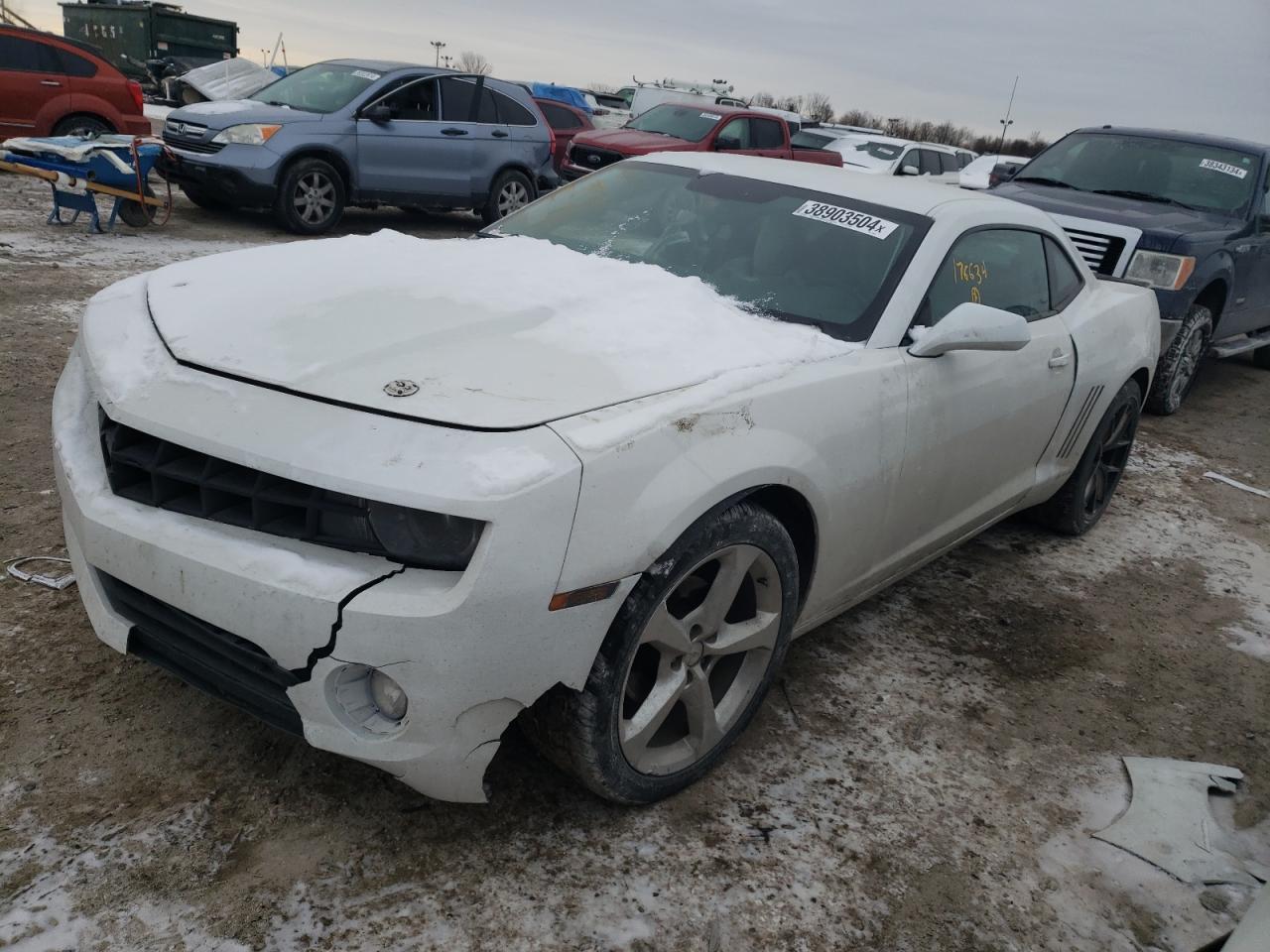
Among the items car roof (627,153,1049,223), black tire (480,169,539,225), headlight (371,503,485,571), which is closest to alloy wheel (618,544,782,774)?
headlight (371,503,485,571)

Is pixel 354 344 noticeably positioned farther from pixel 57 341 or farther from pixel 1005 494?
pixel 57 341

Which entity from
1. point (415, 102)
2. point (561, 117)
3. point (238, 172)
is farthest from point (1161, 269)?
point (561, 117)

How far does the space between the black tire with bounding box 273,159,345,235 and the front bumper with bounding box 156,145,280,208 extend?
143mm

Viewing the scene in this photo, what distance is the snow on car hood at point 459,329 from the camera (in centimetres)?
205

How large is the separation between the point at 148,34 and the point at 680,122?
60.1 ft

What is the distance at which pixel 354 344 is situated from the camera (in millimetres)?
2201

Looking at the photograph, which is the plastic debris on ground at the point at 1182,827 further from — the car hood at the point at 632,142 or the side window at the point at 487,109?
the car hood at the point at 632,142

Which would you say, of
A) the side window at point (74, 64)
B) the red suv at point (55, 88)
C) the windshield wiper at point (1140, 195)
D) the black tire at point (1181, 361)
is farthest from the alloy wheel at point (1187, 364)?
Answer: the side window at point (74, 64)

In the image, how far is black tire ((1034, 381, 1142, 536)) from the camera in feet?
13.8

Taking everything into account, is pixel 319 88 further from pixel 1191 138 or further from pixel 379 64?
pixel 1191 138

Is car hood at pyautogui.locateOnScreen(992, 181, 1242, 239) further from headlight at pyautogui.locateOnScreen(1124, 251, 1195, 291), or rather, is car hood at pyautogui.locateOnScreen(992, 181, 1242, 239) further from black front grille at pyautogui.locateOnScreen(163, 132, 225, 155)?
black front grille at pyautogui.locateOnScreen(163, 132, 225, 155)

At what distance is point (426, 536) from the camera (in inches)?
73.5

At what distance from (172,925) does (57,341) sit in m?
4.35

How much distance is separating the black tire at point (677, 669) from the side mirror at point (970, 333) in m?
0.79
